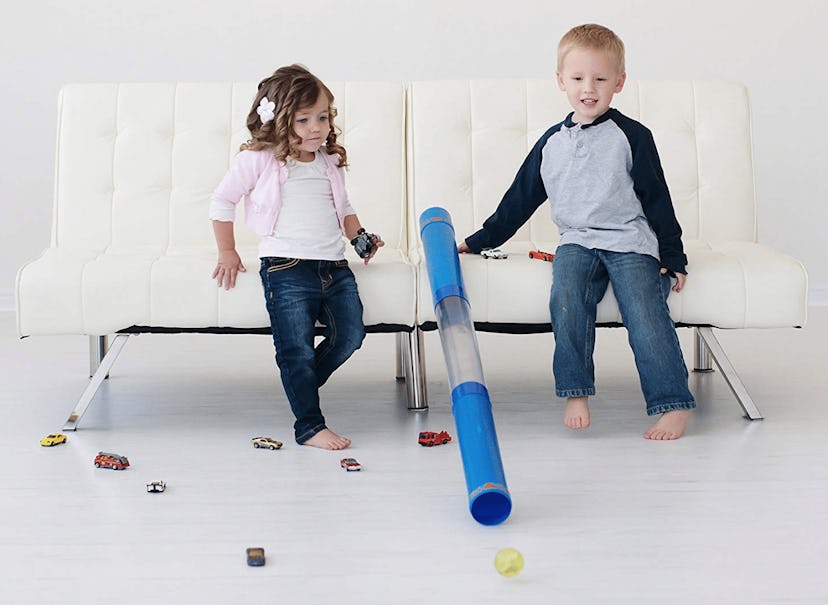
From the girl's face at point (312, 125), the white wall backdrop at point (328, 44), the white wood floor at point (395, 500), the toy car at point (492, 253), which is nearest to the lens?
the white wood floor at point (395, 500)

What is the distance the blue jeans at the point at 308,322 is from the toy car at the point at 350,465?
0.61 ft

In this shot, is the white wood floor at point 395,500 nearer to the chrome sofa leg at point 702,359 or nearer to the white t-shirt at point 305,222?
the chrome sofa leg at point 702,359

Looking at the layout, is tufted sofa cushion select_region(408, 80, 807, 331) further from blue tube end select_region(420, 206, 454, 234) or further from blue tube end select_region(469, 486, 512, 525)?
blue tube end select_region(469, 486, 512, 525)

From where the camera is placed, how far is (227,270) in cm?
236

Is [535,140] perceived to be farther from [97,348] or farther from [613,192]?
[97,348]

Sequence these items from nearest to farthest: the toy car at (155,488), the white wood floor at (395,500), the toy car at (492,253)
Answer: the white wood floor at (395,500) < the toy car at (155,488) < the toy car at (492,253)

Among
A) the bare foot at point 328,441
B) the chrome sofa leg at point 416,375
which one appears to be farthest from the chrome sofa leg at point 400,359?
the bare foot at point 328,441

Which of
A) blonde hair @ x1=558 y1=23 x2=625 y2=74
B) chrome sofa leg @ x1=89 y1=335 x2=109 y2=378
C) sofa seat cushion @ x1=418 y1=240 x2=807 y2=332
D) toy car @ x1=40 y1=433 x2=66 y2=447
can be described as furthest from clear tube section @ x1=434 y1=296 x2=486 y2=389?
chrome sofa leg @ x1=89 y1=335 x2=109 y2=378

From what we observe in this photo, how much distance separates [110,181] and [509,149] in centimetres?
105

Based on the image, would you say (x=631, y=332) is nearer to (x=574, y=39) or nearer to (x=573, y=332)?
(x=573, y=332)

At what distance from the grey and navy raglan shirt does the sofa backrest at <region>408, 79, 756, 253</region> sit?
1.29 ft

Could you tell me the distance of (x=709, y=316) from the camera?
2404mm

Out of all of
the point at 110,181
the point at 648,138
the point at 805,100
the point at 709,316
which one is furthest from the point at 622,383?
the point at 805,100

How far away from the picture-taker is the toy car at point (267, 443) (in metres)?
2.26
